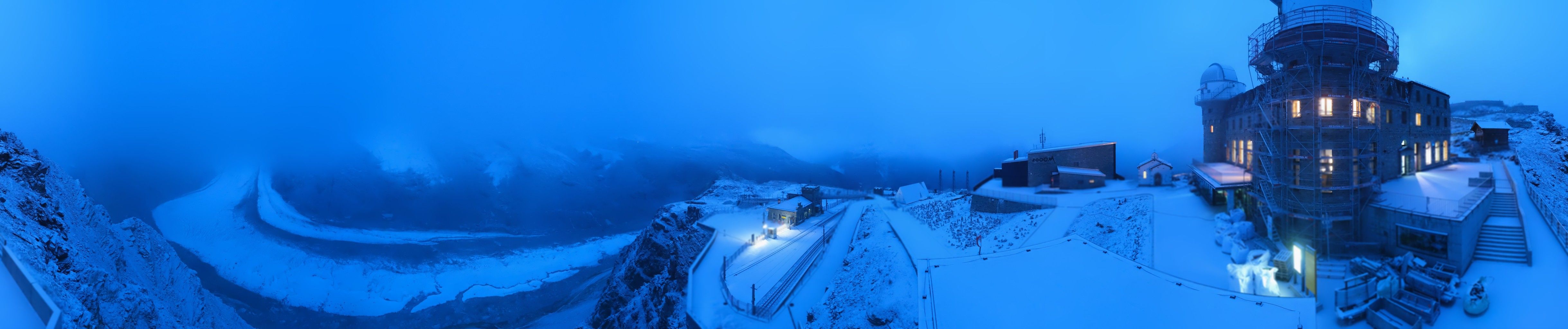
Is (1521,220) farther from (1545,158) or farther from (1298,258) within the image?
(1545,158)

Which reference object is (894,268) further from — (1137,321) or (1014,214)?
(1014,214)

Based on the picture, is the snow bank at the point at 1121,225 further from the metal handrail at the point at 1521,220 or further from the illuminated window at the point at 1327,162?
the metal handrail at the point at 1521,220

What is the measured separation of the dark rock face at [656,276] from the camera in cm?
2130

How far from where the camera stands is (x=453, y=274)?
36.1m

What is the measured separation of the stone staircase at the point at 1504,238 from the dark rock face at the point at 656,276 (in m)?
20.0

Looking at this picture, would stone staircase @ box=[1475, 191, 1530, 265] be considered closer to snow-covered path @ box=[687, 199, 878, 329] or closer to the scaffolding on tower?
the scaffolding on tower

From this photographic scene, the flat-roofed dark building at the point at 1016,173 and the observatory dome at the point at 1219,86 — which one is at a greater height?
the observatory dome at the point at 1219,86

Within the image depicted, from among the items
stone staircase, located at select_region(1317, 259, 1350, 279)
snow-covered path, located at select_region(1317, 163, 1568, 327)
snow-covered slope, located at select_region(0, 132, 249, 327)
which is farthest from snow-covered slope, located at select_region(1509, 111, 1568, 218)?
snow-covered slope, located at select_region(0, 132, 249, 327)

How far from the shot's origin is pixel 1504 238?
11531 mm

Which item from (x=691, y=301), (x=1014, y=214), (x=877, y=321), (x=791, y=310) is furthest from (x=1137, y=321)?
(x=1014, y=214)

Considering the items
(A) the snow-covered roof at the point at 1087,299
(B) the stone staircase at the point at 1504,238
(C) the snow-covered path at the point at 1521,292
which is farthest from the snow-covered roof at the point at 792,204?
(B) the stone staircase at the point at 1504,238

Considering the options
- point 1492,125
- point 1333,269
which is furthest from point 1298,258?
point 1492,125

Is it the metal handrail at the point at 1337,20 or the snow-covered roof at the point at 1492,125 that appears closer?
the metal handrail at the point at 1337,20

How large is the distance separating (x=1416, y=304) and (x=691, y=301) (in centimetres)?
1615
